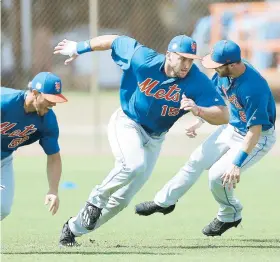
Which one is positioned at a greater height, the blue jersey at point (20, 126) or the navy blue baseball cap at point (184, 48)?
the navy blue baseball cap at point (184, 48)

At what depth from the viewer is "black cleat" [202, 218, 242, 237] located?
364 inches

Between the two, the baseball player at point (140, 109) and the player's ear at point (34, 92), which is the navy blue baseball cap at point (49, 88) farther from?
the baseball player at point (140, 109)

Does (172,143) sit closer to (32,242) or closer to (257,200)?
(257,200)

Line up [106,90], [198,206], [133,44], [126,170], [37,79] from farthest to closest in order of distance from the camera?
[106,90]
[198,206]
[133,44]
[126,170]
[37,79]

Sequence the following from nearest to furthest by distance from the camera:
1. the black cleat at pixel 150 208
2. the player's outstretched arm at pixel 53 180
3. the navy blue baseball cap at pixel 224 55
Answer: the player's outstretched arm at pixel 53 180 → the navy blue baseball cap at pixel 224 55 → the black cleat at pixel 150 208

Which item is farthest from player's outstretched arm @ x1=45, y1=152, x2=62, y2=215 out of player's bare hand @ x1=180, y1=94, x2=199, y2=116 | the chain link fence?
the chain link fence

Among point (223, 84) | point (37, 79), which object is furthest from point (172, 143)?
point (37, 79)

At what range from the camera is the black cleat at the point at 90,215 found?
331 inches

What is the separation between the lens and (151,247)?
8.45m

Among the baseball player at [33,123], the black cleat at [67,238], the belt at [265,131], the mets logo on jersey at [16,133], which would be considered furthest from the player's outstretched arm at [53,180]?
the belt at [265,131]

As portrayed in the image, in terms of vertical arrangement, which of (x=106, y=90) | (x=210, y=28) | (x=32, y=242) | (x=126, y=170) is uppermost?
(x=126, y=170)

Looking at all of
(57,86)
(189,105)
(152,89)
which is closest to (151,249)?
(189,105)

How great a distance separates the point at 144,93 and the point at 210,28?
1813 centimetres

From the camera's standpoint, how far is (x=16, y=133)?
26.1ft
